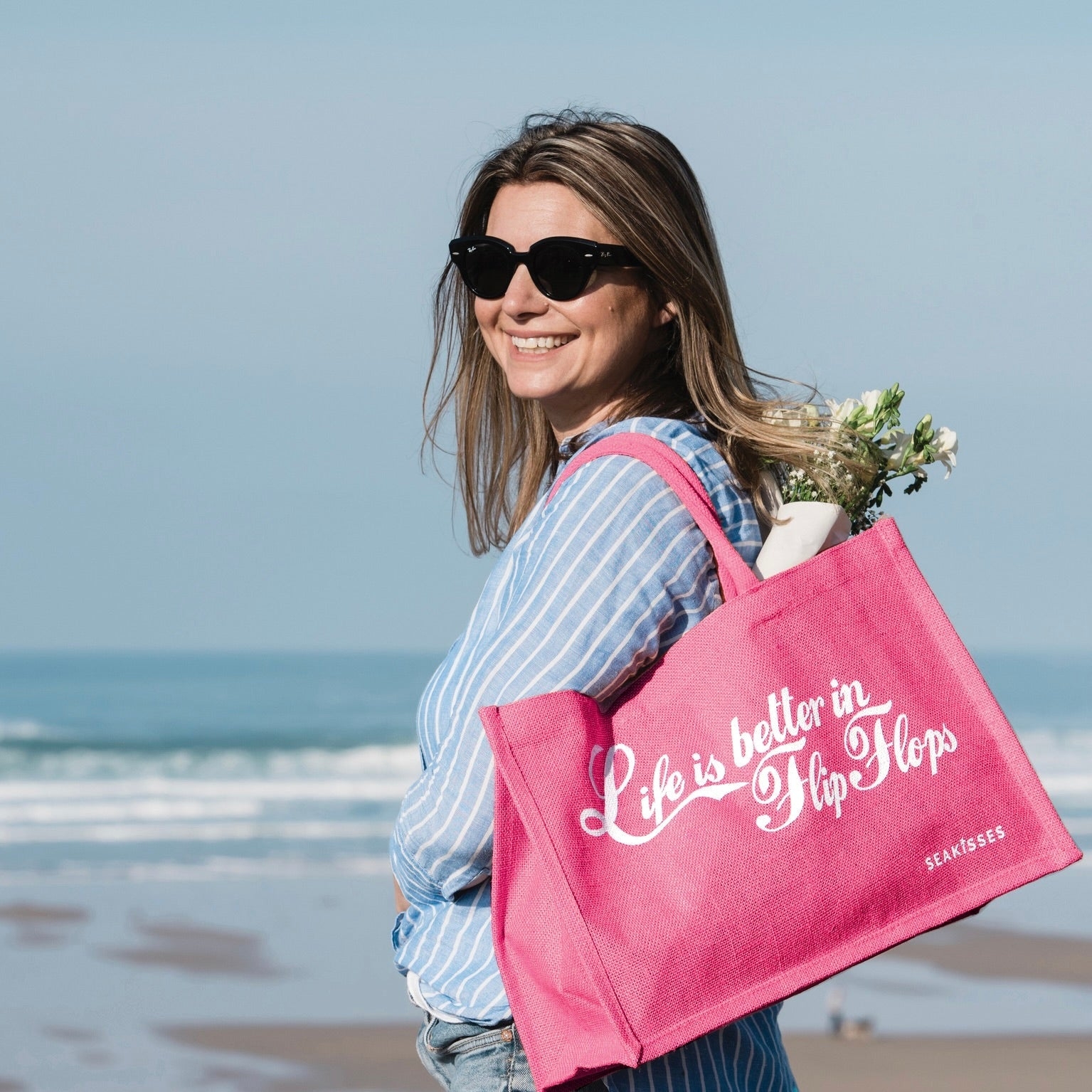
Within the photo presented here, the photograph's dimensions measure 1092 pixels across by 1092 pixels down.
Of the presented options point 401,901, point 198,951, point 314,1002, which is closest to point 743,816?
point 401,901

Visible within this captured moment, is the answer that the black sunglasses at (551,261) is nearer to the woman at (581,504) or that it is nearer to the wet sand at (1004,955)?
the woman at (581,504)

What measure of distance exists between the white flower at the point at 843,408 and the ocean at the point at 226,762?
31.7ft

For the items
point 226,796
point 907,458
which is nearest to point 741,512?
point 907,458

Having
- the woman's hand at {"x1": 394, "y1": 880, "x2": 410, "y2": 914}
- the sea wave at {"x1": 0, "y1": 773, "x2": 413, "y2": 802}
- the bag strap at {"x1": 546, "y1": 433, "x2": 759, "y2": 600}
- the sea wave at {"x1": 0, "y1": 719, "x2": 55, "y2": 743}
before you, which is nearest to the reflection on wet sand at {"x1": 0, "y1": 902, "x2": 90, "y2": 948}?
the sea wave at {"x1": 0, "y1": 773, "x2": 413, "y2": 802}

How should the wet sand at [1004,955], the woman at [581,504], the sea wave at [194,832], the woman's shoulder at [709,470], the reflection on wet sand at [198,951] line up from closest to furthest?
the woman at [581,504]
the woman's shoulder at [709,470]
the reflection on wet sand at [198,951]
the wet sand at [1004,955]
the sea wave at [194,832]

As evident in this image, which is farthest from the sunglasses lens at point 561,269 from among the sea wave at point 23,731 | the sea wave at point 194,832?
the sea wave at point 23,731

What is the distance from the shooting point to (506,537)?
8.40 ft

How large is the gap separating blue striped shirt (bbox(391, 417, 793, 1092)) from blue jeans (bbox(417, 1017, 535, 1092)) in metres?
0.03

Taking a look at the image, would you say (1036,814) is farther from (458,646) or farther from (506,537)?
(506,537)

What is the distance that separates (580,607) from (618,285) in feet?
1.76

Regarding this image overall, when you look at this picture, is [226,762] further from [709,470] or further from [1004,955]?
[709,470]

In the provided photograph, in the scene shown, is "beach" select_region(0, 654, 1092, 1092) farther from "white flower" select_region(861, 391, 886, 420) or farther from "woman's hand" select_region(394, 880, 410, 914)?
"white flower" select_region(861, 391, 886, 420)

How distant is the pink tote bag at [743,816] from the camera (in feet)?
4.72

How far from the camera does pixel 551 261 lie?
6.06ft
